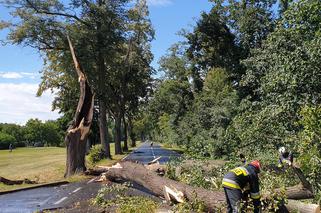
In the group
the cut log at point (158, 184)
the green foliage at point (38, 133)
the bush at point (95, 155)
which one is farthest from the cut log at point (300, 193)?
the green foliage at point (38, 133)

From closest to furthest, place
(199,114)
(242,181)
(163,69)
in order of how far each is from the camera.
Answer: (242,181), (199,114), (163,69)

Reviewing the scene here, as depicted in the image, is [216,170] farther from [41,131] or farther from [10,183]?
[41,131]

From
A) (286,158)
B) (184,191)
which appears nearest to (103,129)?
(184,191)

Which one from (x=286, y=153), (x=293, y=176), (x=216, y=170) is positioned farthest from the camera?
(x=216, y=170)

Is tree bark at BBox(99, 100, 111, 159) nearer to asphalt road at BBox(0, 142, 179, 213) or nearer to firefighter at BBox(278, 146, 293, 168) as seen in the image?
asphalt road at BBox(0, 142, 179, 213)

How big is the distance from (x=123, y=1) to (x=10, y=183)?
17571 millimetres

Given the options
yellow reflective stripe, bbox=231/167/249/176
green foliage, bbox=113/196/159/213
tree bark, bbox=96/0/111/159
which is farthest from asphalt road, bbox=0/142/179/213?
tree bark, bbox=96/0/111/159

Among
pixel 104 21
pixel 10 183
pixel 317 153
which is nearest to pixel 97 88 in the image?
pixel 104 21

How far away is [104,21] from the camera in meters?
31.5

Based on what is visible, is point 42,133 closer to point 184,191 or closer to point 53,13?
point 53,13

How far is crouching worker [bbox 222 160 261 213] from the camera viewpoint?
27.2ft

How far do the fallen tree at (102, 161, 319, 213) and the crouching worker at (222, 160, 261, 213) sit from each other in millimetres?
1448

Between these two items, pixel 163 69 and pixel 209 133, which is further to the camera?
pixel 163 69

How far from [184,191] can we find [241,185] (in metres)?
3.05
